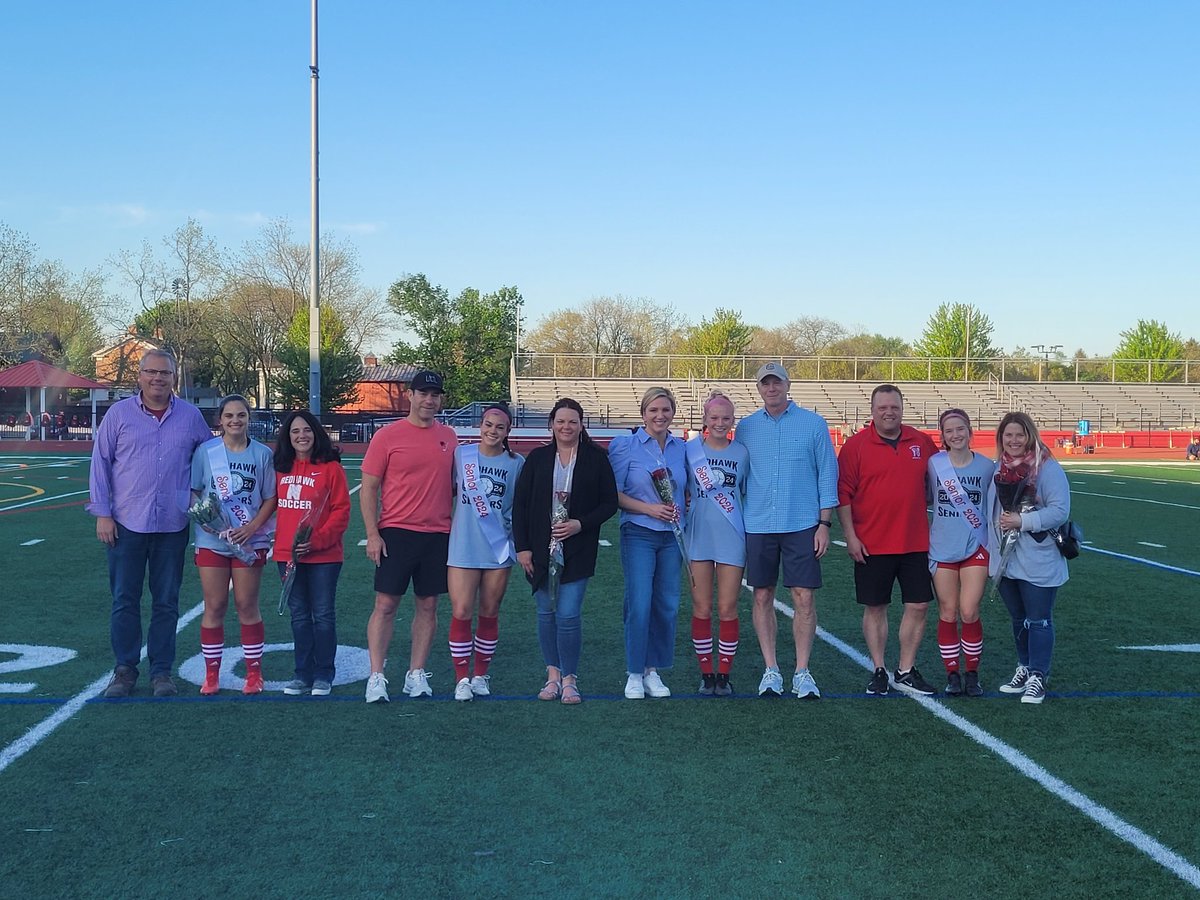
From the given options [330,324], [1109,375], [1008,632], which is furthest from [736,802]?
[1109,375]

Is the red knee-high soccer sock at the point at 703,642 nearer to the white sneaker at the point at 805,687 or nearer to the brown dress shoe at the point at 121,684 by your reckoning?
the white sneaker at the point at 805,687

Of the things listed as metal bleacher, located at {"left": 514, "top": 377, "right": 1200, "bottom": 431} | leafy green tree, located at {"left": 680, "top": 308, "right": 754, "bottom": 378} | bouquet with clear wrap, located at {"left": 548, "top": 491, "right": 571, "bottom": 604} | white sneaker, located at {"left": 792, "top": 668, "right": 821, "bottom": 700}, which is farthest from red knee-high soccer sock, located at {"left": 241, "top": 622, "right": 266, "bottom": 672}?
leafy green tree, located at {"left": 680, "top": 308, "right": 754, "bottom": 378}

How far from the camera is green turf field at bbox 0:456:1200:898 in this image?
3570 millimetres

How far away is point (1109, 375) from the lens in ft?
213

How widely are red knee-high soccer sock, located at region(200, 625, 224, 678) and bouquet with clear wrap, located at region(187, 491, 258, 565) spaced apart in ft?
1.43

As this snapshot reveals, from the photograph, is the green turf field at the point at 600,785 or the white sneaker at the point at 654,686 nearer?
the green turf field at the point at 600,785

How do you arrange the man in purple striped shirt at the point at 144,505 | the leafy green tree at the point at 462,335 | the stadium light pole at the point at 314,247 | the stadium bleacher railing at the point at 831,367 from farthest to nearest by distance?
the leafy green tree at the point at 462,335 < the stadium bleacher railing at the point at 831,367 < the stadium light pole at the point at 314,247 < the man in purple striped shirt at the point at 144,505

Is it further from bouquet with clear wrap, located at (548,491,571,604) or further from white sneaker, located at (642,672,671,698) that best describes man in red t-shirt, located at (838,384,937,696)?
bouquet with clear wrap, located at (548,491,571,604)

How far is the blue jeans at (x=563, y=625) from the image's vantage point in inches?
223

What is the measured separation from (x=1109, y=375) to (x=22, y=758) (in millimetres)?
68570

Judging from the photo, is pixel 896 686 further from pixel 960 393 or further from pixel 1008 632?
pixel 960 393

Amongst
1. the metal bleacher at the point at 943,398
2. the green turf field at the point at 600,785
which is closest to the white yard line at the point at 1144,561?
the green turf field at the point at 600,785

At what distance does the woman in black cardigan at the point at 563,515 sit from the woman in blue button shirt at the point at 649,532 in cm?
15

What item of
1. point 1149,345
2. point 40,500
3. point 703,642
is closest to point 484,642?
point 703,642
